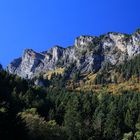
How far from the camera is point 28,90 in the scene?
180m

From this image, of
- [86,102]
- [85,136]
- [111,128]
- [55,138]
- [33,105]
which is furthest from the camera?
[86,102]

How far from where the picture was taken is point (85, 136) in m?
132

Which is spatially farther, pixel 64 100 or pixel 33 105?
pixel 64 100

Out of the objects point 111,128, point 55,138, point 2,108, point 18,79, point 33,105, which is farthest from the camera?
point 18,79

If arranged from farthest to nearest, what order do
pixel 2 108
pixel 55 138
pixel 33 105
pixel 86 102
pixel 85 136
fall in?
pixel 86 102 < pixel 33 105 < pixel 85 136 < pixel 55 138 < pixel 2 108

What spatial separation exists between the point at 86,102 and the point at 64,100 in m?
11.6

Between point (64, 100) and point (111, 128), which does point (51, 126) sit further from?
point (64, 100)

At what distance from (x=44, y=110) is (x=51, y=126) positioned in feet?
179

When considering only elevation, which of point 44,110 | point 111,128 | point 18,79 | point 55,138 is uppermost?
point 18,79

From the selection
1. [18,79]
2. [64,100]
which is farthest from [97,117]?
[18,79]

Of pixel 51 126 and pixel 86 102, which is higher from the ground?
pixel 86 102

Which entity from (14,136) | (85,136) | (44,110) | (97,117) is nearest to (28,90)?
(44,110)

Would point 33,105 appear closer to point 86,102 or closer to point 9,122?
point 86,102

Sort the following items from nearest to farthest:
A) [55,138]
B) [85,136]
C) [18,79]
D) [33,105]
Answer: [55,138] < [85,136] < [33,105] < [18,79]
